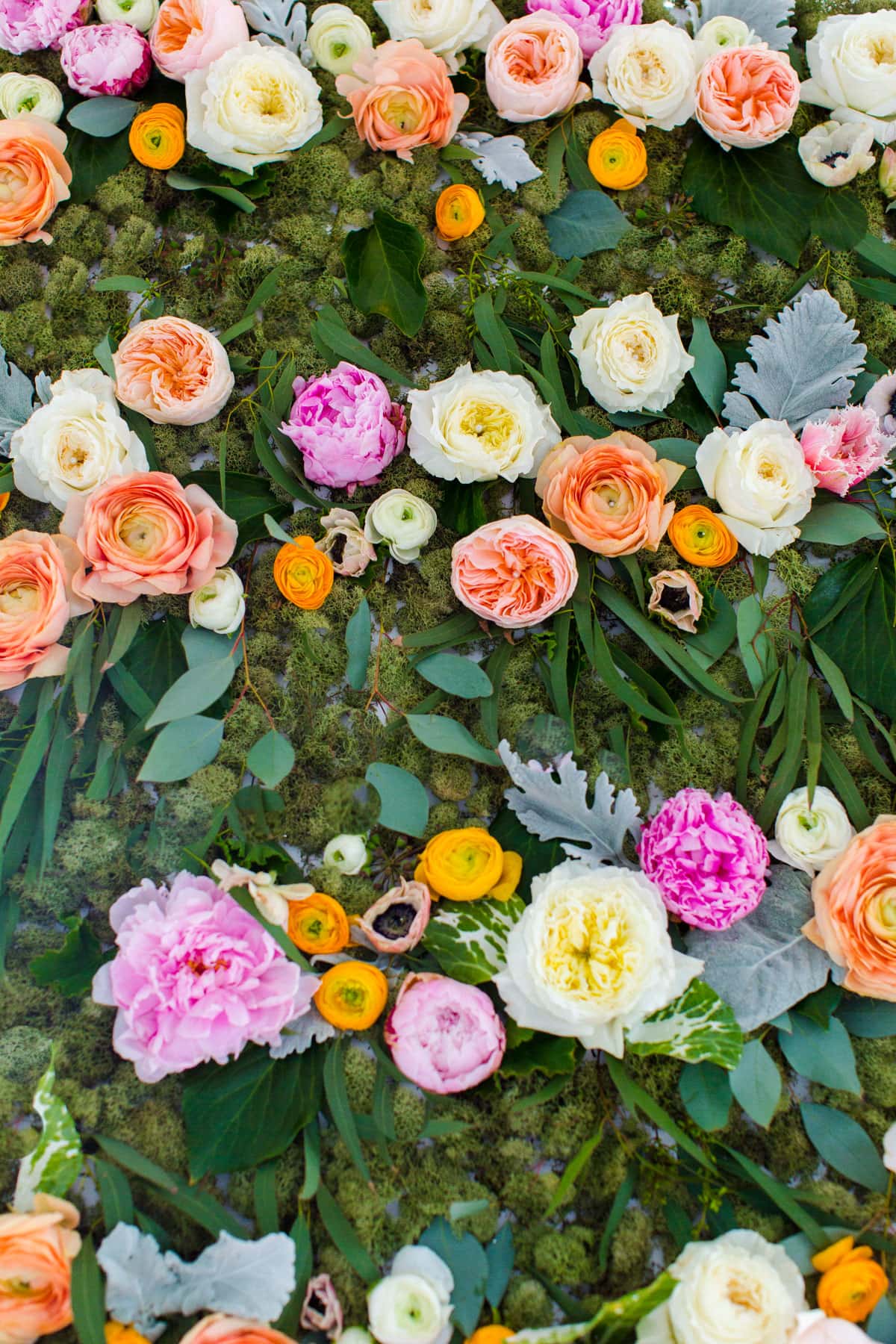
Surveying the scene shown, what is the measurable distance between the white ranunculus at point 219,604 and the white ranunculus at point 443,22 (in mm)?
579

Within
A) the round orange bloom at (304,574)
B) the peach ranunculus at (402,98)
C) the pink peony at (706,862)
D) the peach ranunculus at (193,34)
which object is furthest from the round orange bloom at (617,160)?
the pink peony at (706,862)

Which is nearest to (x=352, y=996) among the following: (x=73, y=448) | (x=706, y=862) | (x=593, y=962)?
(x=593, y=962)

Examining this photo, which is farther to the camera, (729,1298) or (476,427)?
(476,427)

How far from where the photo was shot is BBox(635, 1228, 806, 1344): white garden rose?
650 mm

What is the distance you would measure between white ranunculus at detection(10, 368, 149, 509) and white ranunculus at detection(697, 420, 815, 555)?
20.3 inches

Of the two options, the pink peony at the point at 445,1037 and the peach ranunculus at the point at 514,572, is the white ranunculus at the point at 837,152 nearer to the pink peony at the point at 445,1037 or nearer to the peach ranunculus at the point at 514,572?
the peach ranunculus at the point at 514,572

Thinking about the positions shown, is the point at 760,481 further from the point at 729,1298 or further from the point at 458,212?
the point at 729,1298

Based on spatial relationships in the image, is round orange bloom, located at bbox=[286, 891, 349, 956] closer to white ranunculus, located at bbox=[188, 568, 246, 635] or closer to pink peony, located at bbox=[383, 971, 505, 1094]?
pink peony, located at bbox=[383, 971, 505, 1094]

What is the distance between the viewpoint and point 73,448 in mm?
845

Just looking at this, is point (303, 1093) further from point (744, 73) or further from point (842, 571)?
point (744, 73)

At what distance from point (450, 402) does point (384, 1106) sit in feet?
1.90

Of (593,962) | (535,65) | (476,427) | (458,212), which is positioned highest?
(535,65)

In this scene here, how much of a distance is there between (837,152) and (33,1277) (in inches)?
47.2

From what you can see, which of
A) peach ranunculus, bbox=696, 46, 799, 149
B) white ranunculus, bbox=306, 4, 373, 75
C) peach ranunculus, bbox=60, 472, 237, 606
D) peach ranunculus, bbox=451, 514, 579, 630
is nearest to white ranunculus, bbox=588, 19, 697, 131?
peach ranunculus, bbox=696, 46, 799, 149
